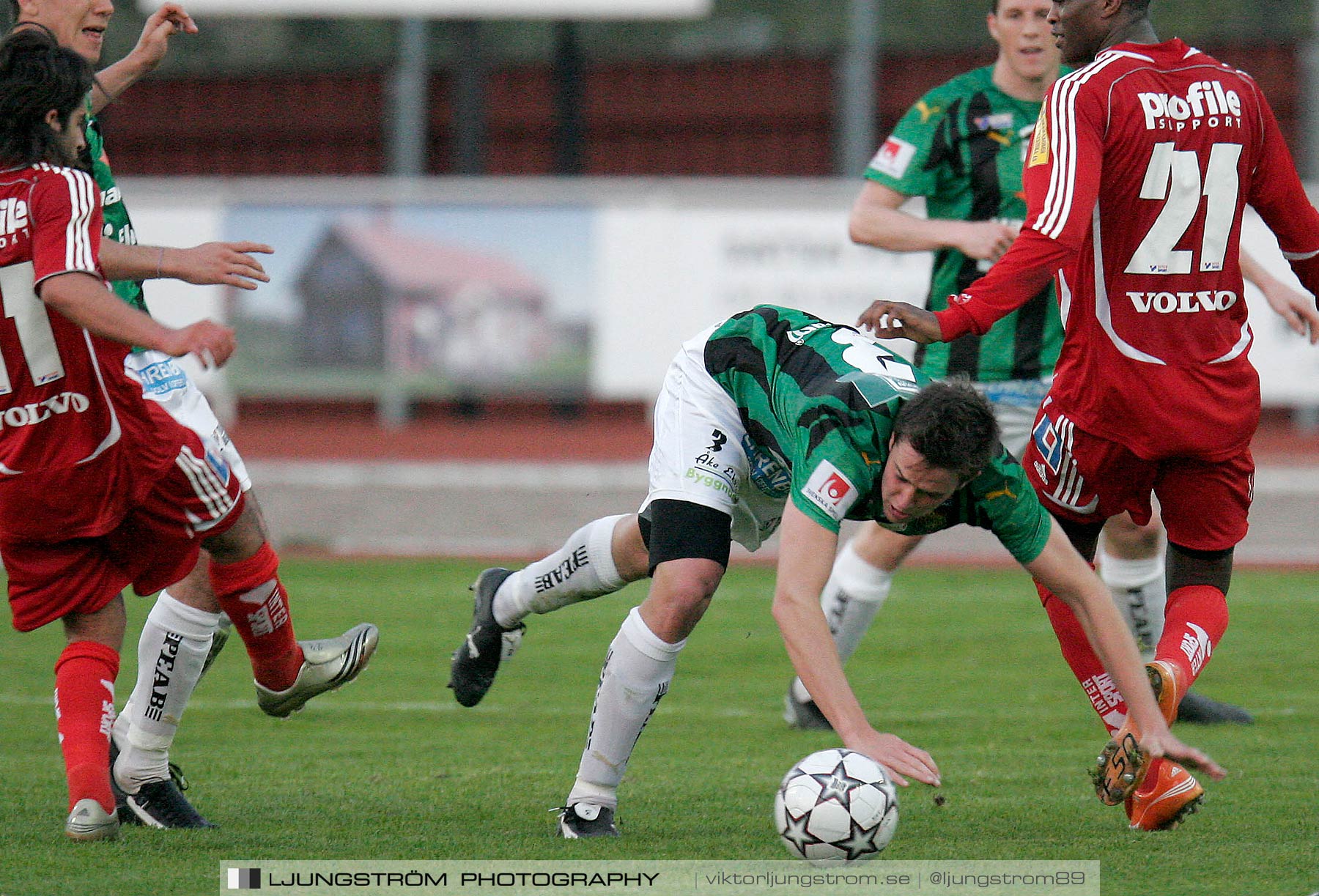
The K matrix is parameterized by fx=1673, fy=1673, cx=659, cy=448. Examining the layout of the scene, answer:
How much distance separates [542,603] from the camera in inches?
204

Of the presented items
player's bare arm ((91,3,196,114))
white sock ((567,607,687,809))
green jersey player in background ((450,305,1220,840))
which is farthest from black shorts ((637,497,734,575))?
player's bare arm ((91,3,196,114))

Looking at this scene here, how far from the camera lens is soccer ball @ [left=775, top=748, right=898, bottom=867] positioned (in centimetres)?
375

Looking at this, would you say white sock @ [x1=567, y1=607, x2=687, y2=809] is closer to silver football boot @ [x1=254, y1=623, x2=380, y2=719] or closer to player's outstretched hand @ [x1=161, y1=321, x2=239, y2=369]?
silver football boot @ [x1=254, y1=623, x2=380, y2=719]

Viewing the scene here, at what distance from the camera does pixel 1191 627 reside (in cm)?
429

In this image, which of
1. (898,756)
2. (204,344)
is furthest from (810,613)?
(204,344)

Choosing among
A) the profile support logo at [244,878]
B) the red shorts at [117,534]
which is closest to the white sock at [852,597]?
the red shorts at [117,534]

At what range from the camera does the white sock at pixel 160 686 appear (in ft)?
14.4

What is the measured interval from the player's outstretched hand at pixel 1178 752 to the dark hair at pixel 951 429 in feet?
2.38

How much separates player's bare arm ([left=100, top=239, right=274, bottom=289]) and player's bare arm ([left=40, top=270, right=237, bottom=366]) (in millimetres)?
170

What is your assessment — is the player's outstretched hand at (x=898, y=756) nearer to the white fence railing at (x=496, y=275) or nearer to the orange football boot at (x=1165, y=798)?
the orange football boot at (x=1165, y=798)

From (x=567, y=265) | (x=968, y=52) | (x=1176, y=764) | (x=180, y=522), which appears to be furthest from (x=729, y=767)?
(x=968, y=52)

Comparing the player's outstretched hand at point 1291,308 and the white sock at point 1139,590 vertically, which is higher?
the player's outstretched hand at point 1291,308

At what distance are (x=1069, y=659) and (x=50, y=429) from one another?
2.70 meters

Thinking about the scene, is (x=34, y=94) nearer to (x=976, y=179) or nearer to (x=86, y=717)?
(x=86, y=717)
